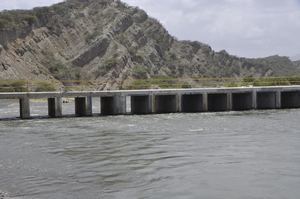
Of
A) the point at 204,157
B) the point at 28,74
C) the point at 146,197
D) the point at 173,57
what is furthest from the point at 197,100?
the point at 173,57

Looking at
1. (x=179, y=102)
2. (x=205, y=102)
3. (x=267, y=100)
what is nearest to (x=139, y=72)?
(x=267, y=100)

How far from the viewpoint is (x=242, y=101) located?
6281 centimetres

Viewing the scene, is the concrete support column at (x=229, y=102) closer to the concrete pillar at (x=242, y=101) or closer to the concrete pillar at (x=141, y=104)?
the concrete pillar at (x=242, y=101)

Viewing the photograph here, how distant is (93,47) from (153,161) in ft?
363

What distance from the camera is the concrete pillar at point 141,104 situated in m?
57.8

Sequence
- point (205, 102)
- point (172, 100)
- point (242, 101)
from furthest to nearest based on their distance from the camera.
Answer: point (242, 101), point (172, 100), point (205, 102)

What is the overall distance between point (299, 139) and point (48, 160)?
14361 millimetres

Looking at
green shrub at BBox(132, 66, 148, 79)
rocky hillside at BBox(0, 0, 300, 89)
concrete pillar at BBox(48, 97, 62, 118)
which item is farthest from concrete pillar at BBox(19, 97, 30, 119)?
green shrub at BBox(132, 66, 148, 79)

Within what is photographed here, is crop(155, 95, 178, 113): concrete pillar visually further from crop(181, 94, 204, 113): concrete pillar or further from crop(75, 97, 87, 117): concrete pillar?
crop(75, 97, 87, 117): concrete pillar

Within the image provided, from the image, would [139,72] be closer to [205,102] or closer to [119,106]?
[205,102]

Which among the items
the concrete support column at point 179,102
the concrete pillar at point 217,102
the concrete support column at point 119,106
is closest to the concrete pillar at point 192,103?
the concrete support column at point 179,102

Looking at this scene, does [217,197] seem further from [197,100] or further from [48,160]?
[197,100]

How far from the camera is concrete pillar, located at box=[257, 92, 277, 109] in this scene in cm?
6178

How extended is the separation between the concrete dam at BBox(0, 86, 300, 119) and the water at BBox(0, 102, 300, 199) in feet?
35.7
